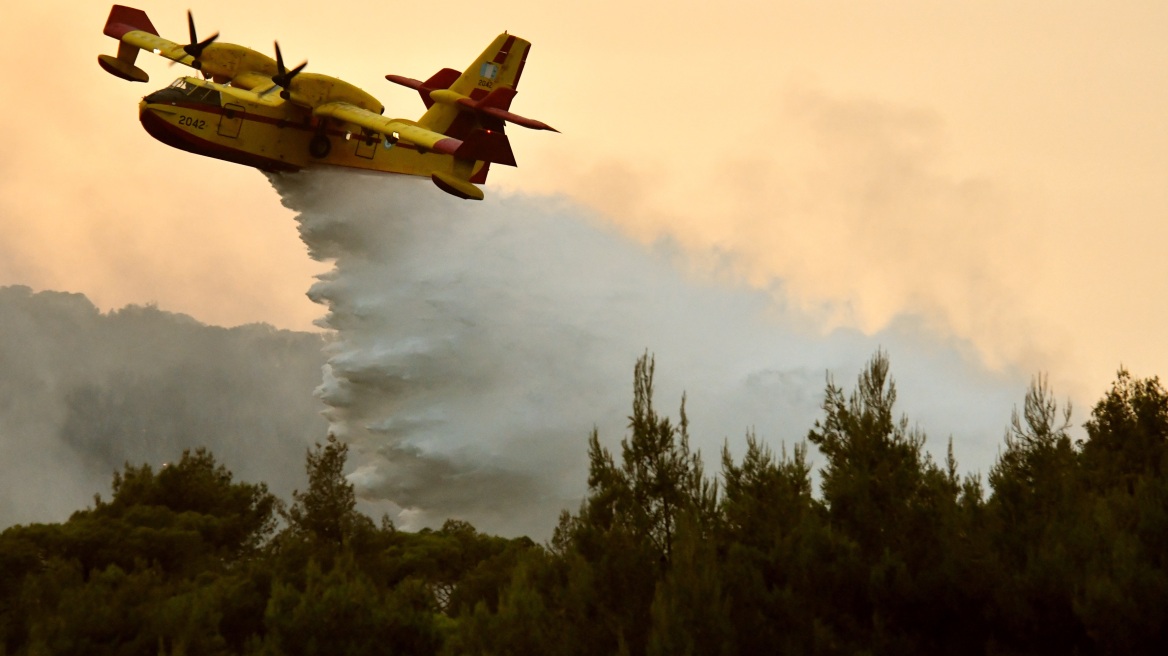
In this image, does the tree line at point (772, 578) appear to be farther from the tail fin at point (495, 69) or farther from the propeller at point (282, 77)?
the tail fin at point (495, 69)

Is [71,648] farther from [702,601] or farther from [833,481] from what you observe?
[833,481]

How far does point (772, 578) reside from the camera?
24.4m

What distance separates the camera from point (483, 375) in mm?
44531

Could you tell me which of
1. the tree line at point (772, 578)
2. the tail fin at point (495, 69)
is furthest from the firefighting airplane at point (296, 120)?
the tree line at point (772, 578)

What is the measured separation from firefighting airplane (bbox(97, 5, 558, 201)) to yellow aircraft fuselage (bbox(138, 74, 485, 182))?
2cm

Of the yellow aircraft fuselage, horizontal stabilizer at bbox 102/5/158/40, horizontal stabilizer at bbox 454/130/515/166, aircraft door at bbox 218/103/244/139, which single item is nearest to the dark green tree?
the yellow aircraft fuselage

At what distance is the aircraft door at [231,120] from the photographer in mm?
36062

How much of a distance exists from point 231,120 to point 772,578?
18.4 m

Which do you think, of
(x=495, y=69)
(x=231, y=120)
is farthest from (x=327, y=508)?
(x=495, y=69)

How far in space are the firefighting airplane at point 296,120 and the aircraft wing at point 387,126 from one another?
0.08ft

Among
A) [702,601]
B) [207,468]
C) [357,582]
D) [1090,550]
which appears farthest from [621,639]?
[207,468]

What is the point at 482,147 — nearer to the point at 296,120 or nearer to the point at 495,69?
the point at 296,120

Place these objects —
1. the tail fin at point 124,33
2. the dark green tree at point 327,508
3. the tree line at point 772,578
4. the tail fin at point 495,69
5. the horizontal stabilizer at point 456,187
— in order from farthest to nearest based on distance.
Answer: the tail fin at point 495,69, the tail fin at point 124,33, the dark green tree at point 327,508, the horizontal stabilizer at point 456,187, the tree line at point 772,578

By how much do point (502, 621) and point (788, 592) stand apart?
14.0 ft
